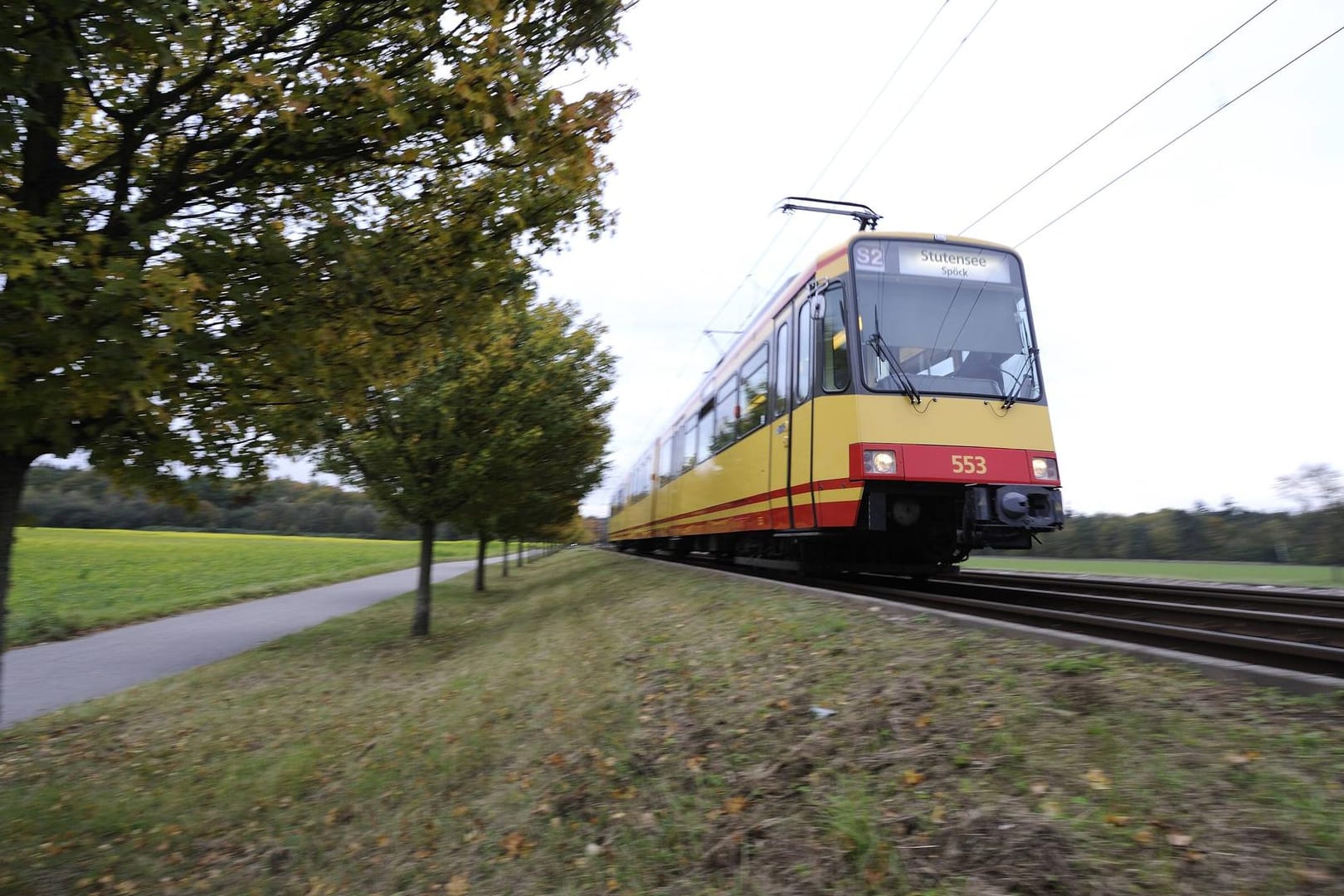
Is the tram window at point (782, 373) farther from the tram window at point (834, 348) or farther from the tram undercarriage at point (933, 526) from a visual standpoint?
the tram undercarriage at point (933, 526)

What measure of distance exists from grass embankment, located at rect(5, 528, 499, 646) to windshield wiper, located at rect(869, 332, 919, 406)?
7038mm

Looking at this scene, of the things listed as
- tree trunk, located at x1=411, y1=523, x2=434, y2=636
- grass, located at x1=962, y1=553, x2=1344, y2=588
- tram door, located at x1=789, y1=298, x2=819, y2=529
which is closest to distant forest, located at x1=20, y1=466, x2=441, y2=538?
tree trunk, located at x1=411, y1=523, x2=434, y2=636

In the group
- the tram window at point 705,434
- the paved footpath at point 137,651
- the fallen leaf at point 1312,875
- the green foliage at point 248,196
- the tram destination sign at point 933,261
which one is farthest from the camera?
the tram window at point 705,434

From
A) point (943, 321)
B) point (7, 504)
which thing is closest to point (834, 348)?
point (943, 321)

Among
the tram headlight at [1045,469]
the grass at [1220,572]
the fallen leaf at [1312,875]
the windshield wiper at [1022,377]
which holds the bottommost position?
the fallen leaf at [1312,875]

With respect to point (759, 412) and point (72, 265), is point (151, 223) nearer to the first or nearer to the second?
point (72, 265)

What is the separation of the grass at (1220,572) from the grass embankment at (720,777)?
8.31 m

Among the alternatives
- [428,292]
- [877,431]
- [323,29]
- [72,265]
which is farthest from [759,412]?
[72,265]

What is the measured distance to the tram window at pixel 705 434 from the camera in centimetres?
1295

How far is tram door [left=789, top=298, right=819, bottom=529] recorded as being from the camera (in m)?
7.84

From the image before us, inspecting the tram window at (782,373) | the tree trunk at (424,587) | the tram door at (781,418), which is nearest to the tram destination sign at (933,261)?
the tram door at (781,418)

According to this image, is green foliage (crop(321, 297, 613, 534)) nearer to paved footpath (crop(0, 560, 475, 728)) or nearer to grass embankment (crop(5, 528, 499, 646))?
paved footpath (crop(0, 560, 475, 728))

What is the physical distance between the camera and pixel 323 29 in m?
4.31

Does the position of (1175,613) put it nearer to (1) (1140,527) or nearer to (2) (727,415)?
(2) (727,415)
